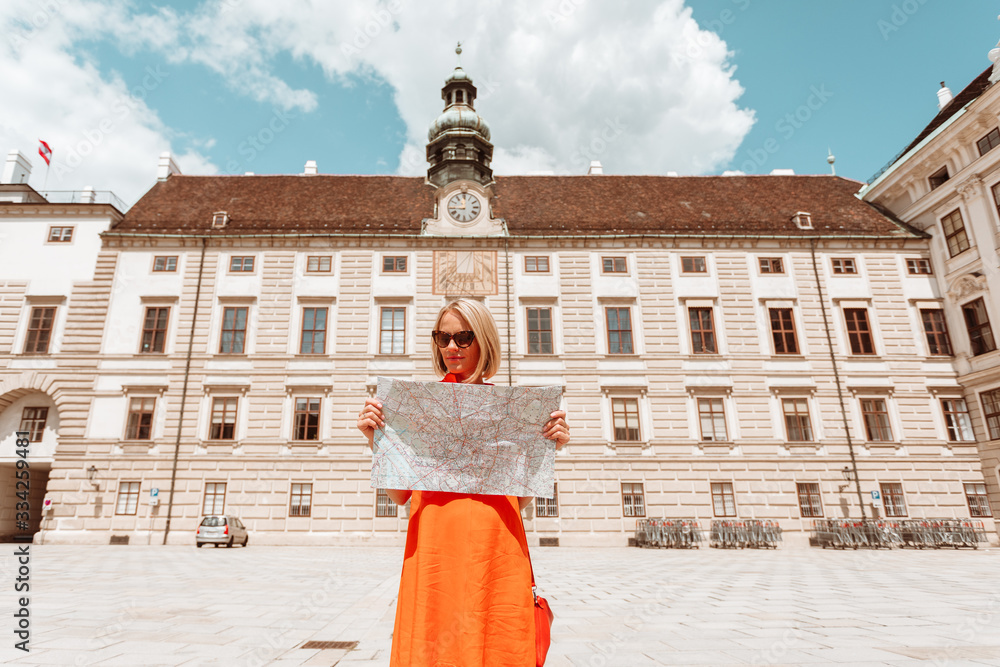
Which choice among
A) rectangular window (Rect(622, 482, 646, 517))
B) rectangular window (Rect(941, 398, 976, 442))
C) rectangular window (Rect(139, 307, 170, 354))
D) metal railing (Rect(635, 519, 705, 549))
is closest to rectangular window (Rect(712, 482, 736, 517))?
metal railing (Rect(635, 519, 705, 549))

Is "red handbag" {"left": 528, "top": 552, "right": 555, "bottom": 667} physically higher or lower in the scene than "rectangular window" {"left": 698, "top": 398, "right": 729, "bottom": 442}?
lower

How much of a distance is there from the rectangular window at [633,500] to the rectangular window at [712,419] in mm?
3828

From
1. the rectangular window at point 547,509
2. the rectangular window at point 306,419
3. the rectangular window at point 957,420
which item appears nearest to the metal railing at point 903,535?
the rectangular window at point 957,420

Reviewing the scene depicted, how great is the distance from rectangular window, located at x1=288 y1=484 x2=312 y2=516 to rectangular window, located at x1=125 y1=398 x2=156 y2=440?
6.87m

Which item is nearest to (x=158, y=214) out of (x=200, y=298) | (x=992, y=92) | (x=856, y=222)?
(x=200, y=298)

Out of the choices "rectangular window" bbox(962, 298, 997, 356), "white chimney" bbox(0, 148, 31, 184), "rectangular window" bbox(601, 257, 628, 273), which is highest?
"white chimney" bbox(0, 148, 31, 184)

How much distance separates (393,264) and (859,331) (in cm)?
2255

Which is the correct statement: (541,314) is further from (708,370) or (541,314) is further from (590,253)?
(708,370)

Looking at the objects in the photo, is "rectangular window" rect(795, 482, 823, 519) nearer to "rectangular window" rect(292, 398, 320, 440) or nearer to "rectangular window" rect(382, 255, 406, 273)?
"rectangular window" rect(382, 255, 406, 273)

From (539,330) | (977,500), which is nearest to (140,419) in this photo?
(539,330)

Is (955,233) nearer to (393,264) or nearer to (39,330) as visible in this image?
(393,264)

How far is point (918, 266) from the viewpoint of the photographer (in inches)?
1074

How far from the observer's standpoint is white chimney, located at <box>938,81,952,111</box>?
1244 inches

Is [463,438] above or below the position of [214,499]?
above
